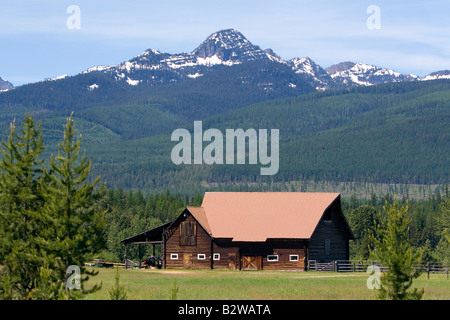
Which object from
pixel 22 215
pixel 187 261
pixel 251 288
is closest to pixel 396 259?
pixel 251 288

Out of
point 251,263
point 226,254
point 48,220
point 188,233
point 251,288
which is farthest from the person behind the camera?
point 188,233

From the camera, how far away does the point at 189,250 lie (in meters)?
79.1

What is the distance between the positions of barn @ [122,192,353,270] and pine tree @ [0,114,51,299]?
3380 cm

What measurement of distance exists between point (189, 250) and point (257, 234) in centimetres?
638

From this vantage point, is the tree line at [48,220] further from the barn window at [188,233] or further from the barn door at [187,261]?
the barn door at [187,261]

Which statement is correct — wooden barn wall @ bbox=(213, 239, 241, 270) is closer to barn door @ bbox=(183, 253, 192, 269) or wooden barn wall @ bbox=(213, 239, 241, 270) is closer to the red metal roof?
the red metal roof

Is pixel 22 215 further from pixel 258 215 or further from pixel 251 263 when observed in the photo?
pixel 258 215

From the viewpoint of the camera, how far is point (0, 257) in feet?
144

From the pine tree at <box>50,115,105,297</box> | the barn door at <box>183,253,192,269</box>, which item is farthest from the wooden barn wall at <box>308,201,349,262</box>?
the pine tree at <box>50,115,105,297</box>

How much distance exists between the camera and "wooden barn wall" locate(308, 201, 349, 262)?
78.1 meters

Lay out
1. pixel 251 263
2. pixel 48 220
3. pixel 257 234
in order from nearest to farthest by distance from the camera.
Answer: pixel 48 220 → pixel 257 234 → pixel 251 263

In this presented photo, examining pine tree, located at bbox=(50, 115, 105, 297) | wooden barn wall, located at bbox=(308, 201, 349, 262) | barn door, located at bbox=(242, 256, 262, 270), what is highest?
pine tree, located at bbox=(50, 115, 105, 297)

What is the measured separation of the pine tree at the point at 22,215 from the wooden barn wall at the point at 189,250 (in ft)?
111
